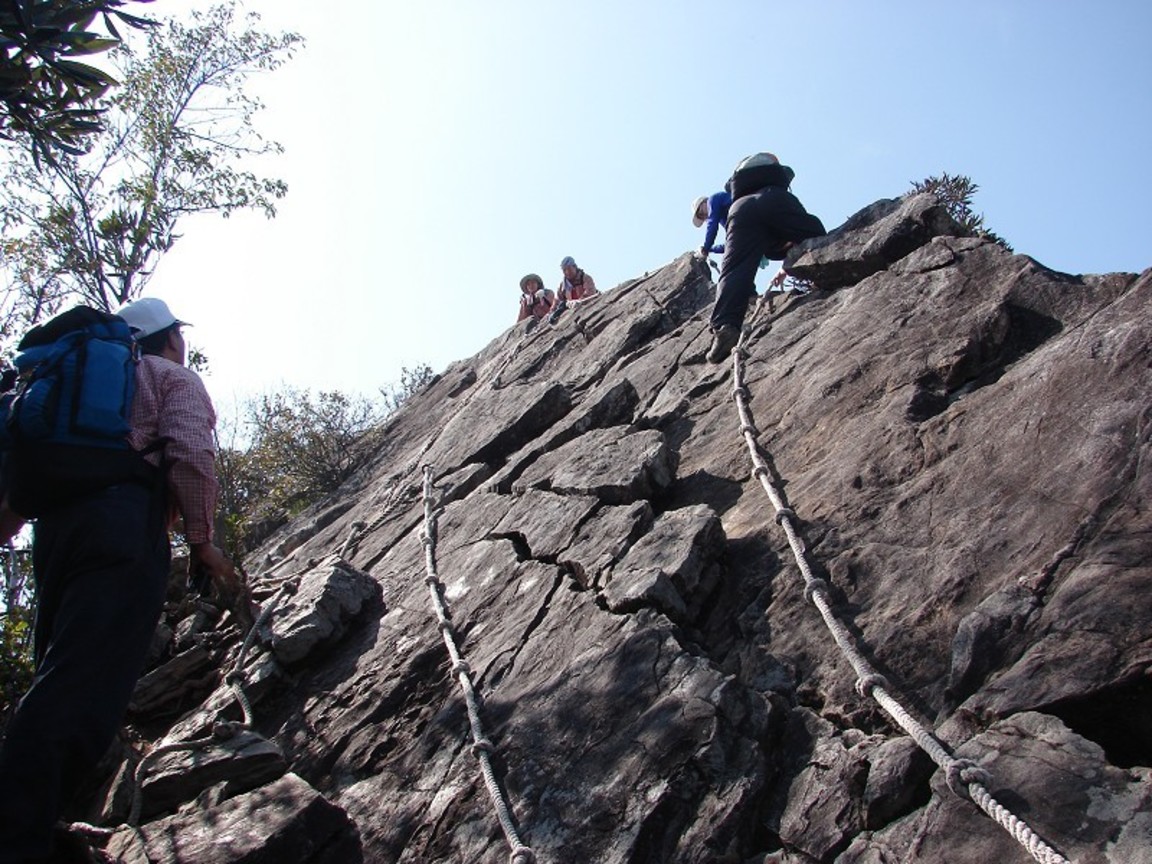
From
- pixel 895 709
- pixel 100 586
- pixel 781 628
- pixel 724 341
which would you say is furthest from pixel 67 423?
pixel 724 341

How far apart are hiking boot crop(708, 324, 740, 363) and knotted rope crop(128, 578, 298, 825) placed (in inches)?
171

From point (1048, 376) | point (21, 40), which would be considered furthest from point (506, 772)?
point (21, 40)

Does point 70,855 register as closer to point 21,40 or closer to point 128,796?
point 128,796

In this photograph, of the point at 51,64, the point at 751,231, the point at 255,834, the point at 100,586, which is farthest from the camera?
the point at 751,231

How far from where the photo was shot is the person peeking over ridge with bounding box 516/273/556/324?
16078 millimetres

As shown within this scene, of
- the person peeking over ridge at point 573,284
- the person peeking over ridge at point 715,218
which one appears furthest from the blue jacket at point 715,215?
the person peeking over ridge at point 573,284

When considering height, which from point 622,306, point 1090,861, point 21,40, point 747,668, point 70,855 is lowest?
point 1090,861

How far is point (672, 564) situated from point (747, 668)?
0.88m

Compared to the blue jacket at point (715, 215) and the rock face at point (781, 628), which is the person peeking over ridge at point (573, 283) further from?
the rock face at point (781, 628)

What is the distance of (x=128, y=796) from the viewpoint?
5.77 meters

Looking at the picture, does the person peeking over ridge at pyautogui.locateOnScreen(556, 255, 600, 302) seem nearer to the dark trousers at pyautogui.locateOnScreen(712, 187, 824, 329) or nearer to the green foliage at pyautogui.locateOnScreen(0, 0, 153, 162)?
the dark trousers at pyautogui.locateOnScreen(712, 187, 824, 329)

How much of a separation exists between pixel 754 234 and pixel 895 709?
20.6 feet

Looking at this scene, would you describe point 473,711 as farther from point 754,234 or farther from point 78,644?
point 754,234

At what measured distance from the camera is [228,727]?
5.91 meters
